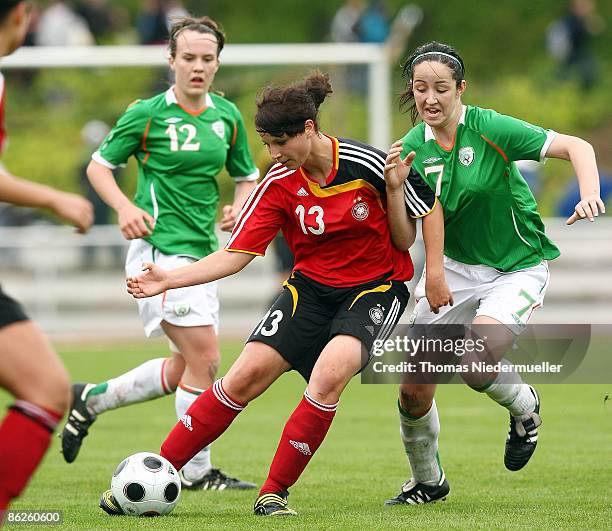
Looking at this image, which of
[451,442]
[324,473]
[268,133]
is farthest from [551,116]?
[268,133]

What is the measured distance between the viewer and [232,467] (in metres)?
7.74

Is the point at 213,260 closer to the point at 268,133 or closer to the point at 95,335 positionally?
the point at 268,133

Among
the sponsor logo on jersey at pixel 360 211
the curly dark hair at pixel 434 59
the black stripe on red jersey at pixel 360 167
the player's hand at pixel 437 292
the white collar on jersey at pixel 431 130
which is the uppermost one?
the curly dark hair at pixel 434 59

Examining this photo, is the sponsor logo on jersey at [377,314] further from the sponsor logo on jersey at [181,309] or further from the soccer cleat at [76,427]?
the soccer cleat at [76,427]

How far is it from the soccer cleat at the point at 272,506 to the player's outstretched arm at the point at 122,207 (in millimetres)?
1512

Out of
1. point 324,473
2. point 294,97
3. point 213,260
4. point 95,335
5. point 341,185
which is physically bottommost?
point 95,335

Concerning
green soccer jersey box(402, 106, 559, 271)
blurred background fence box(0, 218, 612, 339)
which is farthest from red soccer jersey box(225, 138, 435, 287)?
blurred background fence box(0, 218, 612, 339)

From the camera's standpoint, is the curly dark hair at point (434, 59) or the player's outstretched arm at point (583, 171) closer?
the player's outstretched arm at point (583, 171)

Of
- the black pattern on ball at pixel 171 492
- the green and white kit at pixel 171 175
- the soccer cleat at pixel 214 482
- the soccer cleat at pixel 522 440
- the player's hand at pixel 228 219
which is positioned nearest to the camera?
the black pattern on ball at pixel 171 492

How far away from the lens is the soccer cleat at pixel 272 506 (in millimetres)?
5926

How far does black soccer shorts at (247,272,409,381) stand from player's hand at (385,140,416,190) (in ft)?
1.73

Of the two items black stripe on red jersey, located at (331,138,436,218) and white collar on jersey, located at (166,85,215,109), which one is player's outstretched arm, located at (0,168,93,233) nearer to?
black stripe on red jersey, located at (331,138,436,218)

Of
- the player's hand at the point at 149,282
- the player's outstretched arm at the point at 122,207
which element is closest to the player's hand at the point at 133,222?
the player's outstretched arm at the point at 122,207

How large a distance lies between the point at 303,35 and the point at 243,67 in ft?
30.2
